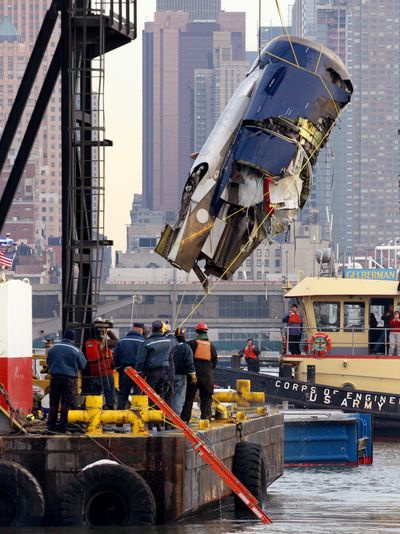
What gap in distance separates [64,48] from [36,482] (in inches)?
292

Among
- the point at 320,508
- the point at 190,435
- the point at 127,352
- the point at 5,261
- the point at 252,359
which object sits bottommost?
the point at 320,508

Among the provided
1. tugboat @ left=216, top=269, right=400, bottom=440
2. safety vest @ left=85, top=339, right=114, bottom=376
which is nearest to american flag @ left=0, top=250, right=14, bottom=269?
safety vest @ left=85, top=339, right=114, bottom=376

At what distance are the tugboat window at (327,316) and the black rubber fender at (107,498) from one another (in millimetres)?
20433

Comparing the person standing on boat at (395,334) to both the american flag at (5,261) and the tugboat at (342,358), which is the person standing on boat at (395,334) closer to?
the tugboat at (342,358)

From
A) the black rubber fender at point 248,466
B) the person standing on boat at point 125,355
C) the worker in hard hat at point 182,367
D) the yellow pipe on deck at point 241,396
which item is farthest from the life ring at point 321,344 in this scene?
the person standing on boat at point 125,355

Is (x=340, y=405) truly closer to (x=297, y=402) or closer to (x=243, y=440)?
(x=297, y=402)

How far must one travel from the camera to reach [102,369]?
2320 cm

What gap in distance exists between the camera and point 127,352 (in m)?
22.9

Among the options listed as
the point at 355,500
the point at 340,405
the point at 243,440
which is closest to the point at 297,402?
the point at 340,405

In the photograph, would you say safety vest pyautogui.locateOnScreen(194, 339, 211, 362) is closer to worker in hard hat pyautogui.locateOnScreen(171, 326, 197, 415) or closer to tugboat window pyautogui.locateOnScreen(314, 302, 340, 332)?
worker in hard hat pyautogui.locateOnScreen(171, 326, 197, 415)

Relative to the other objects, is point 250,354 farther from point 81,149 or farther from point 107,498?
point 107,498

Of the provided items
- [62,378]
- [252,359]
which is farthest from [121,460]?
[252,359]

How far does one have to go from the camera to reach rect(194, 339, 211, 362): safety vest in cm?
2314

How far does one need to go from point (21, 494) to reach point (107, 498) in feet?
3.36
